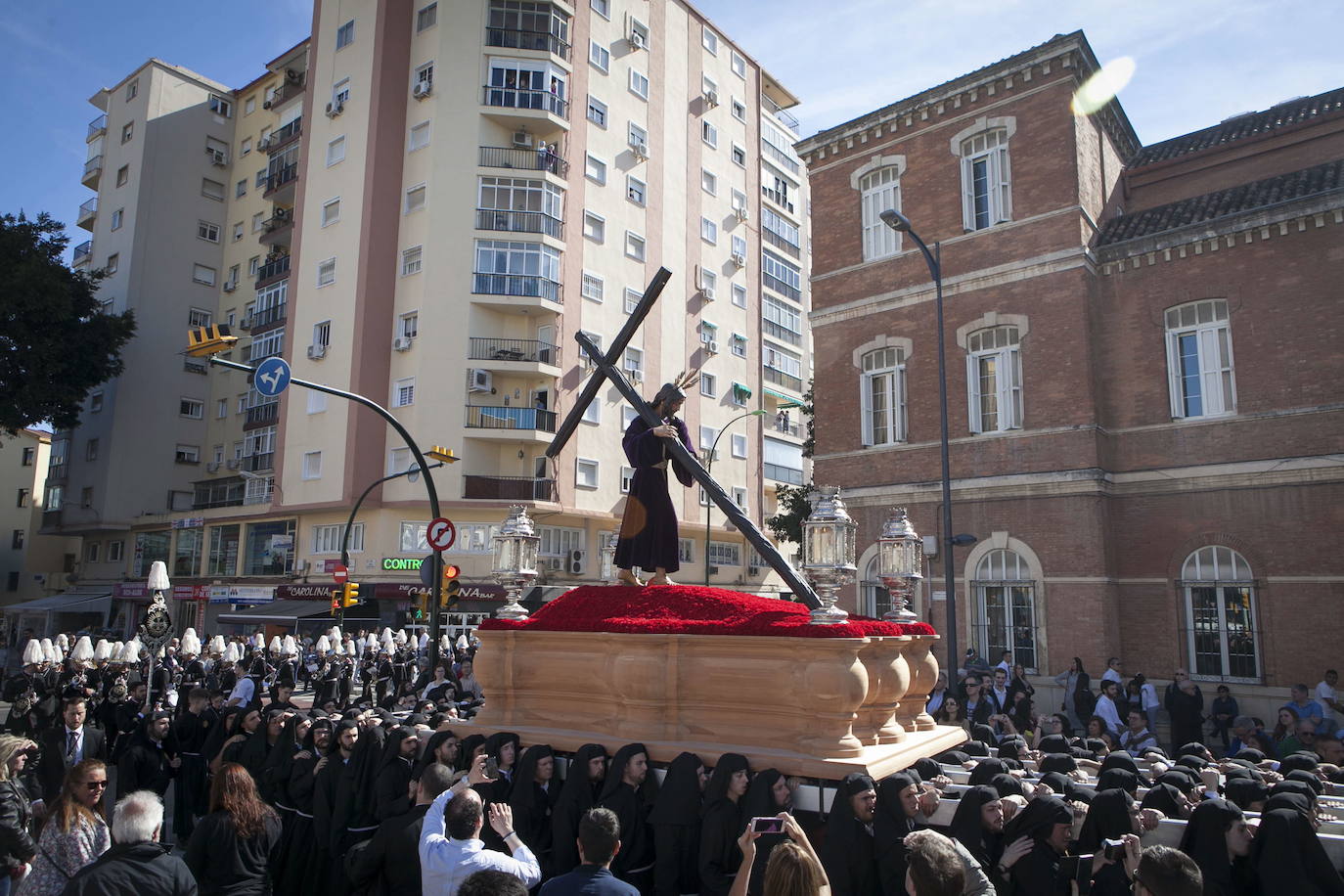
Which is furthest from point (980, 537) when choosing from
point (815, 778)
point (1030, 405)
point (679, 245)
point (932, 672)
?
point (679, 245)

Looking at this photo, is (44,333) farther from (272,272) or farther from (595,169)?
(595,169)

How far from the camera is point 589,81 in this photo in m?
38.2

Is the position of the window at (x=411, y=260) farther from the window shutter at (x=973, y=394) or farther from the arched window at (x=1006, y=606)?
the arched window at (x=1006, y=606)

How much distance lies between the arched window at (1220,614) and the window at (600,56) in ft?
97.5

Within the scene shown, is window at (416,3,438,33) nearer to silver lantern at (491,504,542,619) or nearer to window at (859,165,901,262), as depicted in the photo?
window at (859,165,901,262)

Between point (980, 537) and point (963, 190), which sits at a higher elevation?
point (963, 190)

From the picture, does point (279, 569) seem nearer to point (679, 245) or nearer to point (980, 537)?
point (679, 245)

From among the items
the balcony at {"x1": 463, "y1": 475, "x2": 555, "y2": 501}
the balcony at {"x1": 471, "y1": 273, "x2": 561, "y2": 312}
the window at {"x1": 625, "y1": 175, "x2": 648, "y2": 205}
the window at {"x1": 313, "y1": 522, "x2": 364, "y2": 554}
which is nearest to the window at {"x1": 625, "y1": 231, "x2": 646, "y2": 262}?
the window at {"x1": 625, "y1": 175, "x2": 648, "y2": 205}

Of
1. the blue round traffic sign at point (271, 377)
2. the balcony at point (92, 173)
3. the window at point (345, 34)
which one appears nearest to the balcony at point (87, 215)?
the balcony at point (92, 173)

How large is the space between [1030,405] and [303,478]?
27294 millimetres

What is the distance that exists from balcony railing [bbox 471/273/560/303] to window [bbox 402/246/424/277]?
2434 mm

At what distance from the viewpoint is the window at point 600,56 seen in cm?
3850

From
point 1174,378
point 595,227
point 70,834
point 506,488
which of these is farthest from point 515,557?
point 595,227

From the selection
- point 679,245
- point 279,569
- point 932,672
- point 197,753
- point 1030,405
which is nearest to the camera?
point 932,672
